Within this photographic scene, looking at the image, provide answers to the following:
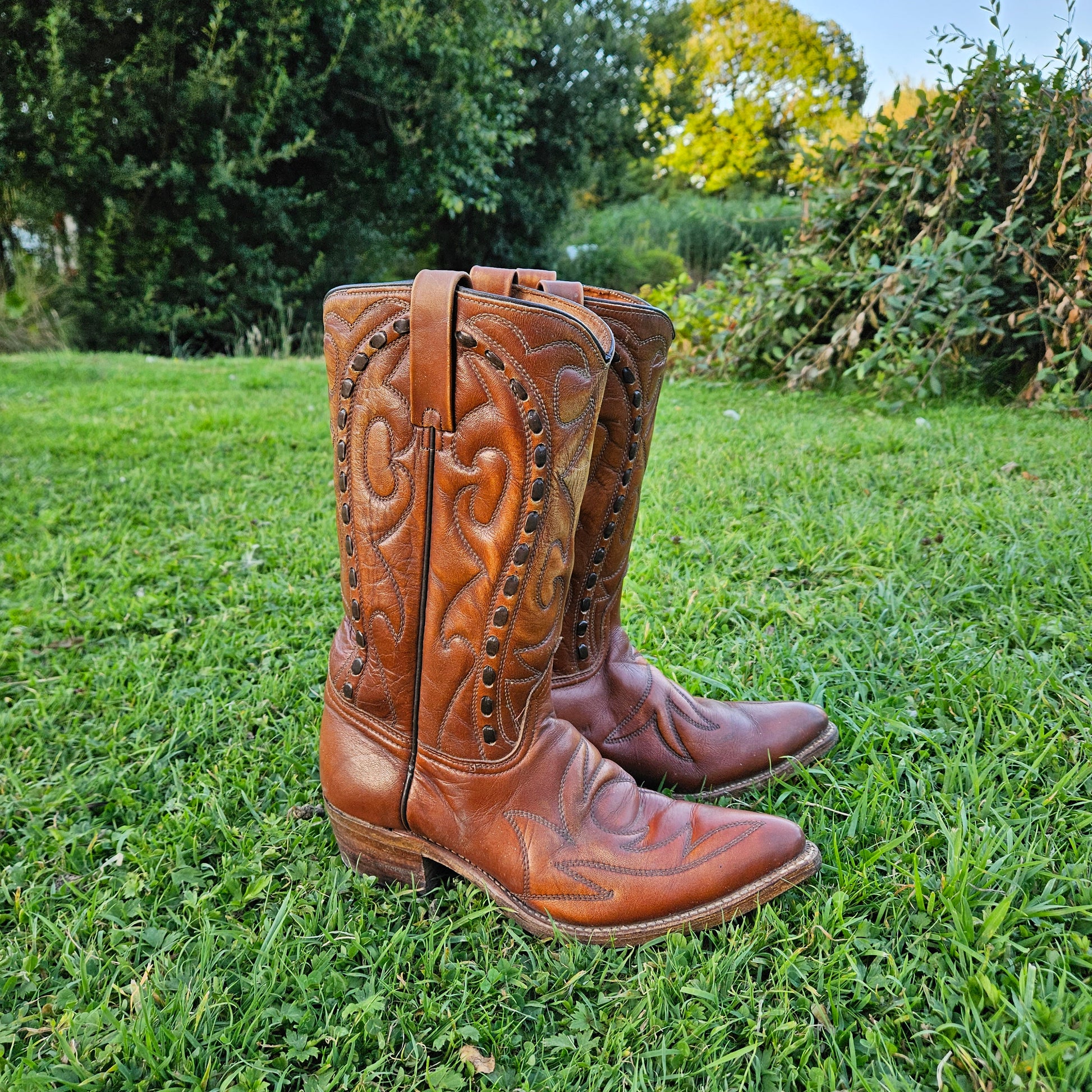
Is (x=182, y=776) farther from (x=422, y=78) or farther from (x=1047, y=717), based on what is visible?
(x=422, y=78)

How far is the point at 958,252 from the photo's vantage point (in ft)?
12.8

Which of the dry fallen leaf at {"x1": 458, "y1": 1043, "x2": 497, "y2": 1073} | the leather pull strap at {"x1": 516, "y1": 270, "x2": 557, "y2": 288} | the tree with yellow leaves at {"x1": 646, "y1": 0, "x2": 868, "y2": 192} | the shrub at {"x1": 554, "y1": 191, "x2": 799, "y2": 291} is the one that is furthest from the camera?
the tree with yellow leaves at {"x1": 646, "y1": 0, "x2": 868, "y2": 192}

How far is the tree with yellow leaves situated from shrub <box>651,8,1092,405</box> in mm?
14044

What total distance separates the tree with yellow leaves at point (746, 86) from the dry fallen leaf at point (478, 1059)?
18594 mm

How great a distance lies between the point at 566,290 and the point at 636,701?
713 millimetres

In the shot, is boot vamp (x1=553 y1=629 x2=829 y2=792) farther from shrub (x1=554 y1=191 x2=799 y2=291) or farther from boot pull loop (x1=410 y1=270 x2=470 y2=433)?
shrub (x1=554 y1=191 x2=799 y2=291)

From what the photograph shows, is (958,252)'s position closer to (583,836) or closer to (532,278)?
(532,278)

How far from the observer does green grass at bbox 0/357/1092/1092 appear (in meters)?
0.88

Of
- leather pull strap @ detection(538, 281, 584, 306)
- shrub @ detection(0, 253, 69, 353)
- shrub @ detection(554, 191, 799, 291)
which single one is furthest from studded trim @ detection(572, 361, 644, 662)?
shrub @ detection(554, 191, 799, 291)

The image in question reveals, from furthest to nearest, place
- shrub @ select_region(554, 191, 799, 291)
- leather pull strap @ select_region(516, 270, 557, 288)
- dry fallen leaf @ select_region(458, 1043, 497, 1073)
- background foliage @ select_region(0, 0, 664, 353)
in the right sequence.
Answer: shrub @ select_region(554, 191, 799, 291) → background foliage @ select_region(0, 0, 664, 353) → leather pull strap @ select_region(516, 270, 557, 288) → dry fallen leaf @ select_region(458, 1043, 497, 1073)

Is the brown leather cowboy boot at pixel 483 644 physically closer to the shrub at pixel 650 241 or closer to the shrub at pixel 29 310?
the shrub at pixel 29 310

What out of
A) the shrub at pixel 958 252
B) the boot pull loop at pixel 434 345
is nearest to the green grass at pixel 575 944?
the boot pull loop at pixel 434 345

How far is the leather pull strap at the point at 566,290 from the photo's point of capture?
3.51 ft

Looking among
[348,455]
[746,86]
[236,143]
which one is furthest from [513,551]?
[746,86]
